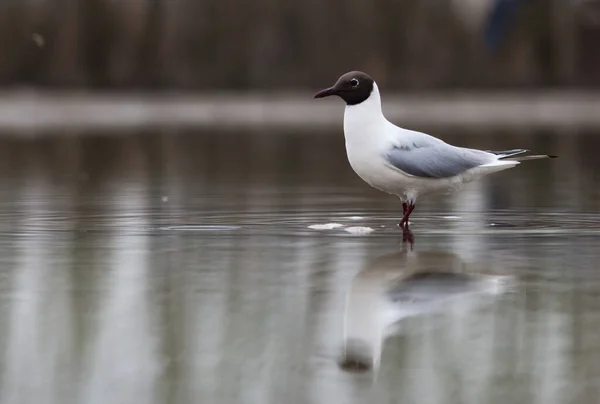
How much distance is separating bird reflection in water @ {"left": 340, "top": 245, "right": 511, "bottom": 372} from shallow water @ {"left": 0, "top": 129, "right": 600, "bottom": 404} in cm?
2

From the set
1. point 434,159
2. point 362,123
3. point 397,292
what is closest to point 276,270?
point 397,292

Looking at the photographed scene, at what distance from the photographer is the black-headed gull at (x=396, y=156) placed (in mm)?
9328

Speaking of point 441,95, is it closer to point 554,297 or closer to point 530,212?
point 530,212

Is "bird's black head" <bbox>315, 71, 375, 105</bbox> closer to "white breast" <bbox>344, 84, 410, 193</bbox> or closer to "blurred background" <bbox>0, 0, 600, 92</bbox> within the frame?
"white breast" <bbox>344, 84, 410, 193</bbox>

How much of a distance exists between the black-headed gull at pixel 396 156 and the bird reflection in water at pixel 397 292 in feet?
4.15

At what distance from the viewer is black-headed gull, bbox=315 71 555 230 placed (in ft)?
30.6

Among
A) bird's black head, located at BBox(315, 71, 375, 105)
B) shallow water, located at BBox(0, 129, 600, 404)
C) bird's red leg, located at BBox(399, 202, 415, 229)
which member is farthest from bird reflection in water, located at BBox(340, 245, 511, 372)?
bird's black head, located at BBox(315, 71, 375, 105)

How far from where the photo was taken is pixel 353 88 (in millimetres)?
9664

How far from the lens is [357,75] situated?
9.73 metres

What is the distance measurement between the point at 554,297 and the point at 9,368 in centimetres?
239

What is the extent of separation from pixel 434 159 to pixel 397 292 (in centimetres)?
304

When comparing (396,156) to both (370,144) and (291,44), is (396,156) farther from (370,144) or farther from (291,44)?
(291,44)

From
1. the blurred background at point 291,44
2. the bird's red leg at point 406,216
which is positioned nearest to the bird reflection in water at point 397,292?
the bird's red leg at point 406,216

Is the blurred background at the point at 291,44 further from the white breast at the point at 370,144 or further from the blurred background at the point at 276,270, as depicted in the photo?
the white breast at the point at 370,144
